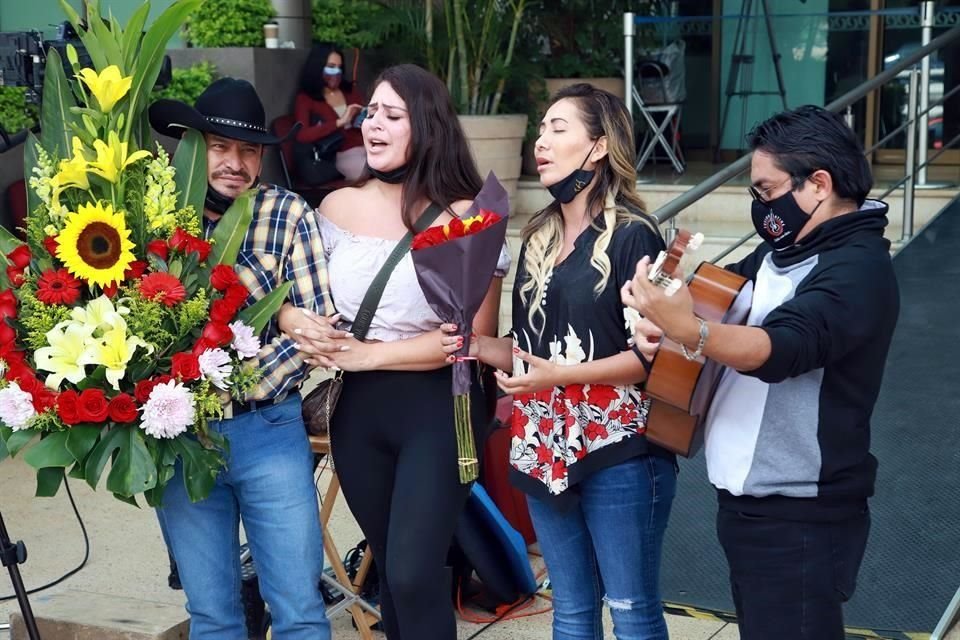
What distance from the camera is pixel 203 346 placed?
2607mm

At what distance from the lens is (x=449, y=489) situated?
9.29 ft

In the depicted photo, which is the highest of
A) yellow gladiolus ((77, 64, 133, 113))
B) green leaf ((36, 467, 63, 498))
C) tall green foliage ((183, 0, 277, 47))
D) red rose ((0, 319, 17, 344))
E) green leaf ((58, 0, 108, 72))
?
tall green foliage ((183, 0, 277, 47))

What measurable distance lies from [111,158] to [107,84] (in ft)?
0.57

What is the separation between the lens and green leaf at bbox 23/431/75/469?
2.57 meters

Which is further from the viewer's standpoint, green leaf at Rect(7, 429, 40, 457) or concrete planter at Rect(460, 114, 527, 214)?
concrete planter at Rect(460, 114, 527, 214)

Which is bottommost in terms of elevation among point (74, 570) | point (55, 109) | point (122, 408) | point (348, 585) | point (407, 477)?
point (74, 570)

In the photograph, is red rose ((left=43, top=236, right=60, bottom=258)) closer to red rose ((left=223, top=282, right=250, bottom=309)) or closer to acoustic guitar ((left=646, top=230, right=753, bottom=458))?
red rose ((left=223, top=282, right=250, bottom=309))

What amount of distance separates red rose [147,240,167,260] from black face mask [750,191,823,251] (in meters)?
1.28

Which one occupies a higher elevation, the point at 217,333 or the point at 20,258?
the point at 20,258

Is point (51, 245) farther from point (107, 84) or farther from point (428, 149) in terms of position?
point (428, 149)

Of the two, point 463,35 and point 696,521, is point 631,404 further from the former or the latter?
point 463,35

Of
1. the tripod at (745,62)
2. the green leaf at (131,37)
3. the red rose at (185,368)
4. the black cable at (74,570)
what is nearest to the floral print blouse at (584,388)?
the red rose at (185,368)

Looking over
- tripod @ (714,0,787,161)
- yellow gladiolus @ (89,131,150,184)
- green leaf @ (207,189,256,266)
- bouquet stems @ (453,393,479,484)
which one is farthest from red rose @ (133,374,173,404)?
tripod @ (714,0,787,161)

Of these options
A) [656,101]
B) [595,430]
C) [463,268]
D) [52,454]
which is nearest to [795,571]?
[595,430]
